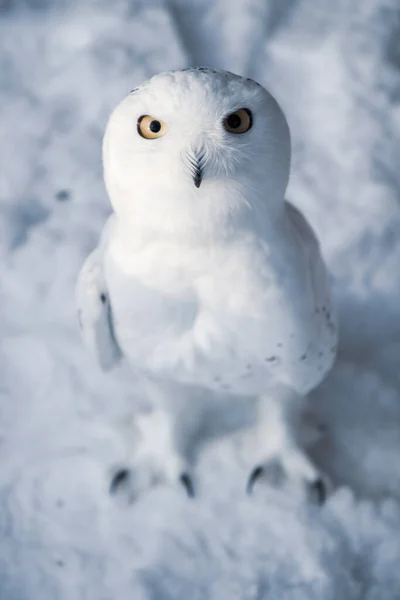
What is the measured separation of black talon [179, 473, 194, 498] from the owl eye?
1.83ft

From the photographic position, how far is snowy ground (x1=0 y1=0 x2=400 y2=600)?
3.34 ft

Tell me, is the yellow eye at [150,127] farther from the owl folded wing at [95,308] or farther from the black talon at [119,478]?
the black talon at [119,478]

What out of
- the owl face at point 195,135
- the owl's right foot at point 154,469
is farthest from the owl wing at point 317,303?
the owl's right foot at point 154,469

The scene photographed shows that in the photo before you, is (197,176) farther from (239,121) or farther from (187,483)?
(187,483)

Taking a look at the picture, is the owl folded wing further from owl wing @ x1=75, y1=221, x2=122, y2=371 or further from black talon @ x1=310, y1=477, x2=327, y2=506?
black talon @ x1=310, y1=477, x2=327, y2=506

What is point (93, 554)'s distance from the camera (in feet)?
3.39

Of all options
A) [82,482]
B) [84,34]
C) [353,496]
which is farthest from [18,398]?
[84,34]

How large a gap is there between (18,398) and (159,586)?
378 millimetres

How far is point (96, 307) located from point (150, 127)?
27cm

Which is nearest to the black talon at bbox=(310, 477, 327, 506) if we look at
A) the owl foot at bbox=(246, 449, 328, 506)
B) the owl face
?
the owl foot at bbox=(246, 449, 328, 506)

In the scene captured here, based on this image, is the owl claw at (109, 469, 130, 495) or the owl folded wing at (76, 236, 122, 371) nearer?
the owl folded wing at (76, 236, 122, 371)

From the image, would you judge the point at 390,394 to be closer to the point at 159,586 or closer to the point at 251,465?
the point at 251,465

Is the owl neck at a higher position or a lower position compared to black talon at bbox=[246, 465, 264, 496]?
higher

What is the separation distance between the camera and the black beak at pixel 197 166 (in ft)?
2.32
